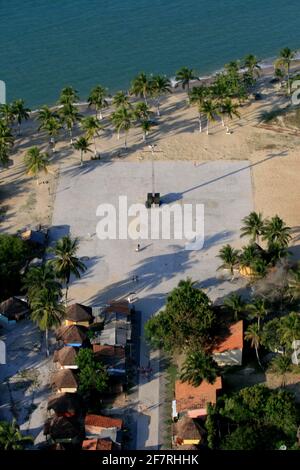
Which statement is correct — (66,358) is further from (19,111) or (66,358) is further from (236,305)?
(19,111)

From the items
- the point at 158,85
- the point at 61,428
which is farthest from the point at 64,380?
the point at 158,85

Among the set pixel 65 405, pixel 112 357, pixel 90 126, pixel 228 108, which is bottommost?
pixel 65 405

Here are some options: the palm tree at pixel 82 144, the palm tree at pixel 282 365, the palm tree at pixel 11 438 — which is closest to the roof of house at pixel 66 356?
the palm tree at pixel 11 438

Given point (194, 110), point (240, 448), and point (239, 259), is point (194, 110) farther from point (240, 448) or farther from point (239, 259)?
point (240, 448)

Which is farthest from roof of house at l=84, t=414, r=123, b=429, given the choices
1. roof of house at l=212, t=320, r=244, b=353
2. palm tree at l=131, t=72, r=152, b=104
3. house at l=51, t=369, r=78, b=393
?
palm tree at l=131, t=72, r=152, b=104

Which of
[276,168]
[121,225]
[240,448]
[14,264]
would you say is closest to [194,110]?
[276,168]

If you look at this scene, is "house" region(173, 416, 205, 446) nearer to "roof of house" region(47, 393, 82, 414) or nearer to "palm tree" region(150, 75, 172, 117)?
"roof of house" region(47, 393, 82, 414)

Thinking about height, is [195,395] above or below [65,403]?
above

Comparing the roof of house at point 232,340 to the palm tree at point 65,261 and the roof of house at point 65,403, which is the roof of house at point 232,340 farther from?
the palm tree at point 65,261
